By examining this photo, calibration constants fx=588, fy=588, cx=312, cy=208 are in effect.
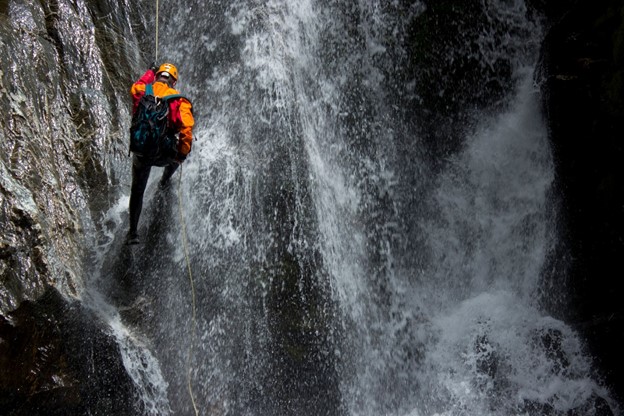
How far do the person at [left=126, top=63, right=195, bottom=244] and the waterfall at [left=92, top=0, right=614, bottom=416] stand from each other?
2.87ft

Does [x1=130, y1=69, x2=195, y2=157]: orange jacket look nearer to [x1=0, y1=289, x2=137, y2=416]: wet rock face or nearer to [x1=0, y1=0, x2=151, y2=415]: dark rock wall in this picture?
[x1=0, y1=0, x2=151, y2=415]: dark rock wall

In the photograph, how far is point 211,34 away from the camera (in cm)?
849

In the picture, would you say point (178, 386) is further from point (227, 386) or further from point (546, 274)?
point (546, 274)

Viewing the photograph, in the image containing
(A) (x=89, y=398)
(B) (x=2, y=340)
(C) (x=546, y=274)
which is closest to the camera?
(B) (x=2, y=340)

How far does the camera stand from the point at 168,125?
20.1 ft

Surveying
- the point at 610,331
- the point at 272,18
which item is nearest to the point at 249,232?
the point at 272,18

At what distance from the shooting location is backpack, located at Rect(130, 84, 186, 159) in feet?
19.6

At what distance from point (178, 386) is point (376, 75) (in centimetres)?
507

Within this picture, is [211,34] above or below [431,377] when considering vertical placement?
above

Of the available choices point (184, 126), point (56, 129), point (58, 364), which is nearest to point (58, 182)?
point (56, 129)

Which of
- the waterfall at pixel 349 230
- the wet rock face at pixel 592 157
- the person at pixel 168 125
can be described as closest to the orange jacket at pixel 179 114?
the person at pixel 168 125

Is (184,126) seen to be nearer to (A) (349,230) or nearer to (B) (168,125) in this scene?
(B) (168,125)

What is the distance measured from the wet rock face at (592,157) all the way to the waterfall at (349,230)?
0.35m

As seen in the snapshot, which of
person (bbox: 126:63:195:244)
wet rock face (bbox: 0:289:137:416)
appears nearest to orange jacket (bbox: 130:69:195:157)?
person (bbox: 126:63:195:244)
